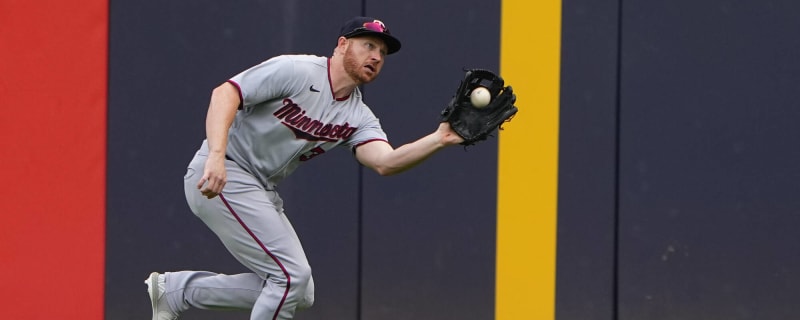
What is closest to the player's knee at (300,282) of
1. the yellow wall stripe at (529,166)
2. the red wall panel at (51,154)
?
the yellow wall stripe at (529,166)

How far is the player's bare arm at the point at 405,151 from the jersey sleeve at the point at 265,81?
1.39 ft

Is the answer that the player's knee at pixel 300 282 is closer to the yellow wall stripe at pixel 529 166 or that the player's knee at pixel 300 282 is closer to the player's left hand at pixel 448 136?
the player's left hand at pixel 448 136

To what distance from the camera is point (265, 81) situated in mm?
5215

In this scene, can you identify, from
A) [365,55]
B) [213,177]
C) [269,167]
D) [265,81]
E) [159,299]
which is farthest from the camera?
[159,299]

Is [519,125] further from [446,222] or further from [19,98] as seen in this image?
[19,98]

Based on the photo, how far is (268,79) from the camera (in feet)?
17.1

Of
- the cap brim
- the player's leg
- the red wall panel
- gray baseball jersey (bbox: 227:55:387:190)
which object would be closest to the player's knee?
the player's leg

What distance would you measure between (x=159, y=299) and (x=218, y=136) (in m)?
0.96

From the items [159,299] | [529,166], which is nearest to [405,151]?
[159,299]

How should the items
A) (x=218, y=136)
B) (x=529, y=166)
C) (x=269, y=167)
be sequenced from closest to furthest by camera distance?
(x=218, y=136) < (x=269, y=167) < (x=529, y=166)

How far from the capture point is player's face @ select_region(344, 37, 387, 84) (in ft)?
17.5

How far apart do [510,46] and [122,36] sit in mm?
1791

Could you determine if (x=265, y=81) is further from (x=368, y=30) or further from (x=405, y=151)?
(x=405, y=151)

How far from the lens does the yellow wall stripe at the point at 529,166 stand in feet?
21.2
